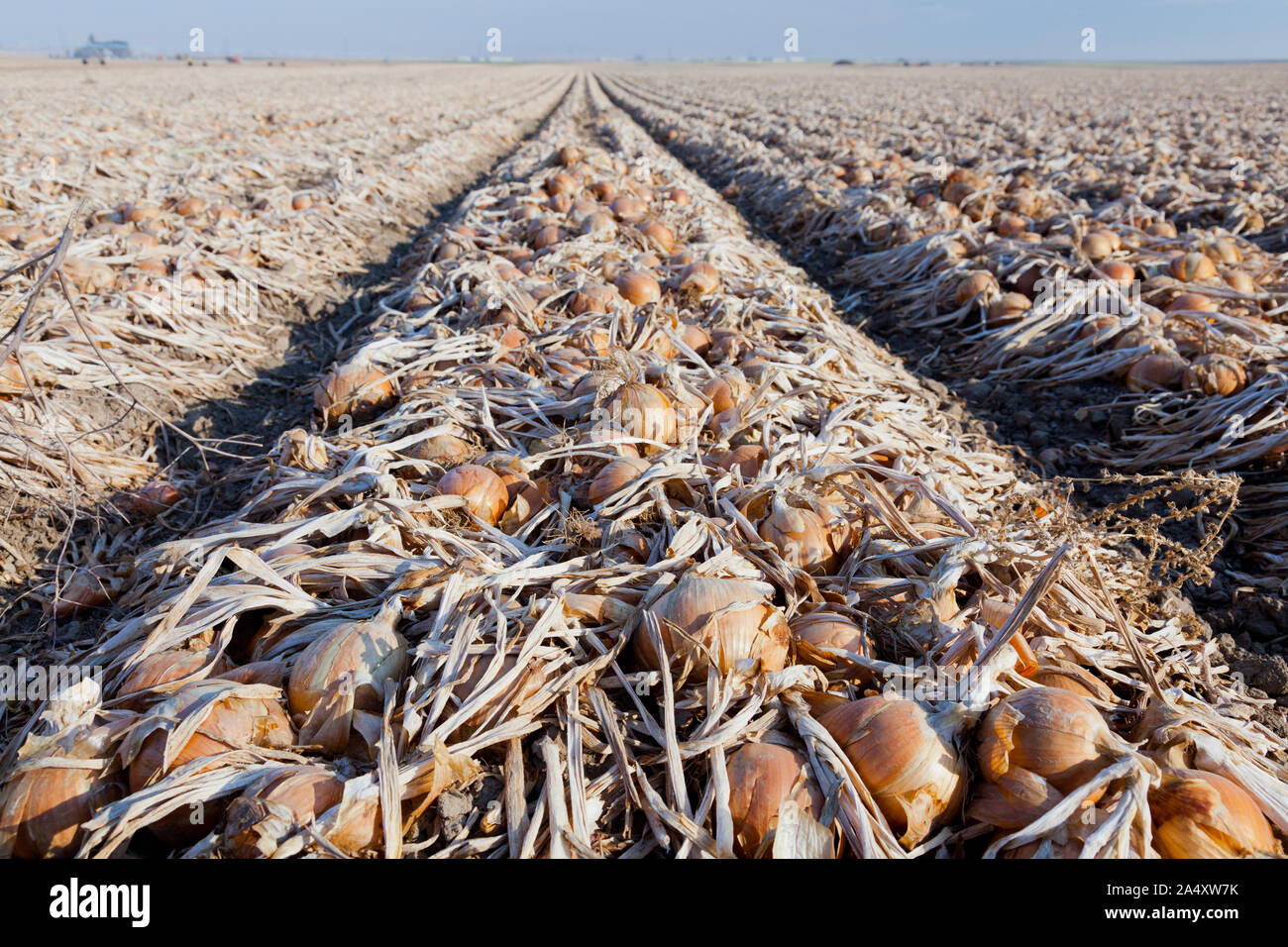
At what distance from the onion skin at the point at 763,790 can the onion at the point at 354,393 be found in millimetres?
2724

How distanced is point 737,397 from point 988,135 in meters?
16.4

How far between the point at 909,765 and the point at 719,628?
0.51m

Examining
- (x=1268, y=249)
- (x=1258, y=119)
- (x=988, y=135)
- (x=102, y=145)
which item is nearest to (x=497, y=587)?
(x=1268, y=249)

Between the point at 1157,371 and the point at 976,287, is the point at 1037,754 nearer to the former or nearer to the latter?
the point at 1157,371

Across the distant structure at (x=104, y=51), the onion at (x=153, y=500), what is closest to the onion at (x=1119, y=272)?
the onion at (x=153, y=500)

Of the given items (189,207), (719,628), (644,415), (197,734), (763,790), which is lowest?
(763,790)

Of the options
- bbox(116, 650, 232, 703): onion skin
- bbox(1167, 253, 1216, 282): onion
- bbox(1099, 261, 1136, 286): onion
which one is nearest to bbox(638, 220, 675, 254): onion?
bbox(1099, 261, 1136, 286): onion

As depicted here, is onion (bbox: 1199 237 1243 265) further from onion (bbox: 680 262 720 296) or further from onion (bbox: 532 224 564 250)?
onion (bbox: 532 224 564 250)

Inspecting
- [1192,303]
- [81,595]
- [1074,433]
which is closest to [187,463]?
[81,595]

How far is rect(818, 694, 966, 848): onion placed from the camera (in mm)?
1500

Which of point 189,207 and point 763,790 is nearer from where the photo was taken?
point 763,790

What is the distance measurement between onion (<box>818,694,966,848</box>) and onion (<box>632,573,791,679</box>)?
0.30 meters

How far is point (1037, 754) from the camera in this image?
148cm
